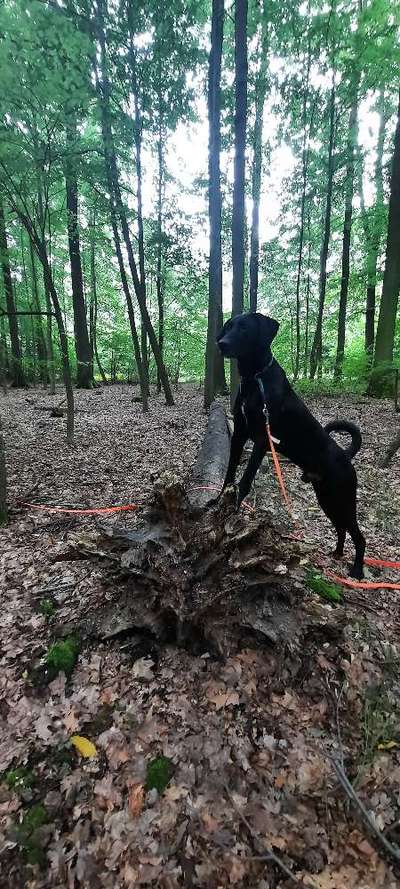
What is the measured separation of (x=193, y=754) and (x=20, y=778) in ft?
2.58

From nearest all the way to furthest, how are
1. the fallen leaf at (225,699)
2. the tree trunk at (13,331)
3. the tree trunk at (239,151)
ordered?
the fallen leaf at (225,699), the tree trunk at (239,151), the tree trunk at (13,331)

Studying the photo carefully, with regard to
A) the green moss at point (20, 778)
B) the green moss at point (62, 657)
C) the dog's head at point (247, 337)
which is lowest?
the green moss at point (20, 778)

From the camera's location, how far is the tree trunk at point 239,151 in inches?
299

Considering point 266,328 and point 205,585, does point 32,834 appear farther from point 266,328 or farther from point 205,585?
point 266,328

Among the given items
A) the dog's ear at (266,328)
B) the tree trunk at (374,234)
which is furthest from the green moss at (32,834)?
the tree trunk at (374,234)

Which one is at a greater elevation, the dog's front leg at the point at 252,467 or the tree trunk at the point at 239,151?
the tree trunk at the point at 239,151

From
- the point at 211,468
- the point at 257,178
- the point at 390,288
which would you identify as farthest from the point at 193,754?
the point at 257,178

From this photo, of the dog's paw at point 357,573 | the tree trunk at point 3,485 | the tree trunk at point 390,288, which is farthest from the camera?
the tree trunk at point 390,288

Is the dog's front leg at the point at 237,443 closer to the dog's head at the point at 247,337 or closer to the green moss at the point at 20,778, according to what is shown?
the dog's head at the point at 247,337

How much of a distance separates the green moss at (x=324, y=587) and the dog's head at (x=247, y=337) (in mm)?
1765

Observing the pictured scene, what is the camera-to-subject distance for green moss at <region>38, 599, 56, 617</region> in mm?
2617

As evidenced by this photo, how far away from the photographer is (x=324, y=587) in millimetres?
2707

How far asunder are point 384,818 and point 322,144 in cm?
1804

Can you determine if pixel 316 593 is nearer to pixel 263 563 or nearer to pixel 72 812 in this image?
pixel 263 563
